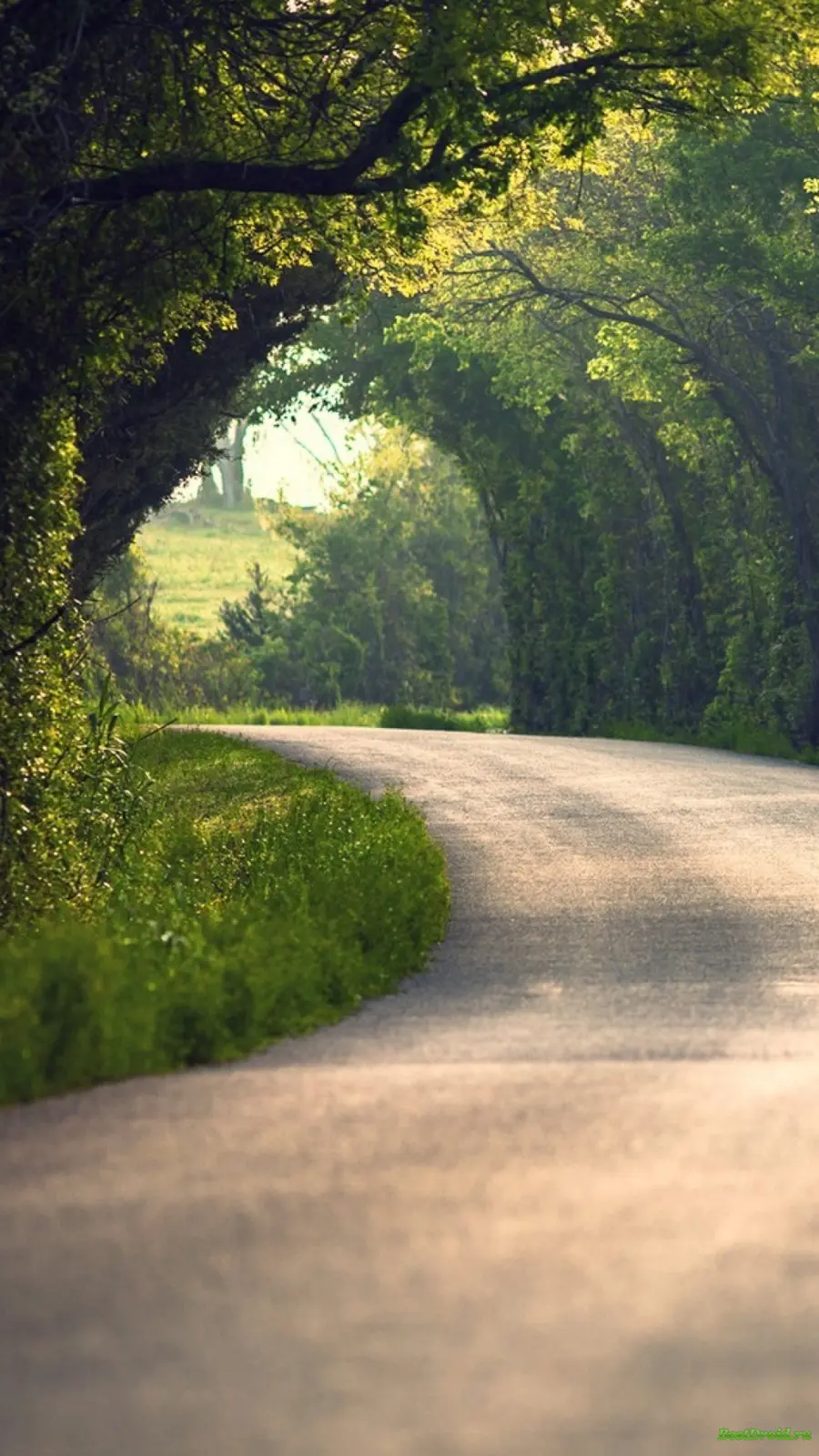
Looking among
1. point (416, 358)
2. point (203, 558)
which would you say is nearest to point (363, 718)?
point (416, 358)

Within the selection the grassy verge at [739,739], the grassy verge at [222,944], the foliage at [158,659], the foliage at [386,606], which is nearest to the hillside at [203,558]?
the foliage at [386,606]

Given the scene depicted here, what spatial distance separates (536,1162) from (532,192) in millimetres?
16093

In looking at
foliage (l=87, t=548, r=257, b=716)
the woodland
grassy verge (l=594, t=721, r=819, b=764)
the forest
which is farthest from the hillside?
grassy verge (l=594, t=721, r=819, b=764)

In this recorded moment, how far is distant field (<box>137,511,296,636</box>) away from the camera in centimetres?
11962

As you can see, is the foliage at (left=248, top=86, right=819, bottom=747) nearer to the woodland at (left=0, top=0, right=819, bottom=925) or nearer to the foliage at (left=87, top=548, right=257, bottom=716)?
the woodland at (left=0, top=0, right=819, bottom=925)

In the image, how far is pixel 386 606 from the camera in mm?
73625

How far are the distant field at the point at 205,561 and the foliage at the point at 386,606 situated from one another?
32.6m

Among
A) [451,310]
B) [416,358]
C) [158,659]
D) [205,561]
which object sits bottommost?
[158,659]

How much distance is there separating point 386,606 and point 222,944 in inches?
2404

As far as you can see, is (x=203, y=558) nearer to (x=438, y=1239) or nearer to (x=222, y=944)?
(x=222, y=944)

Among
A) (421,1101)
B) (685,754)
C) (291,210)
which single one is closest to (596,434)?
(685,754)

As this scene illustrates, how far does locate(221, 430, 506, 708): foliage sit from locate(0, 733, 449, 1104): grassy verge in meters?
48.8

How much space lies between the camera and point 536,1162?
7613mm

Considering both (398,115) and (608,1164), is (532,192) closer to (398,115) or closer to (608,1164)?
(398,115)
